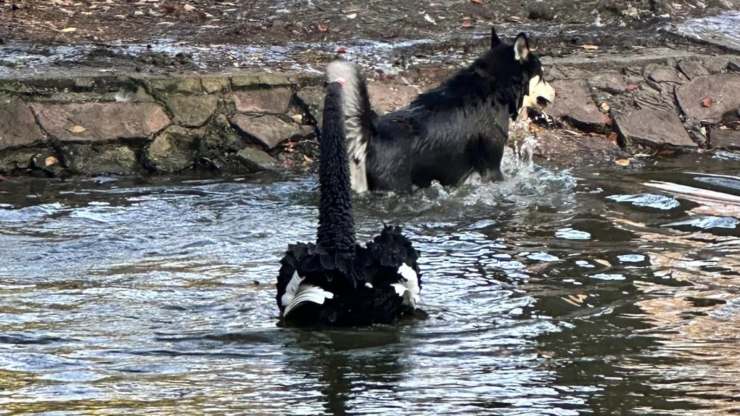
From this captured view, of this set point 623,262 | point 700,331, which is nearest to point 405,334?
point 700,331

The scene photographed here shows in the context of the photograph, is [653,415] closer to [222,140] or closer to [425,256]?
[425,256]

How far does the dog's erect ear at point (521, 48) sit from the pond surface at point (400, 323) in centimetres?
90

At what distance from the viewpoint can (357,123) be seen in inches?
321

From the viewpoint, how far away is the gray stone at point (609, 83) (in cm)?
1044

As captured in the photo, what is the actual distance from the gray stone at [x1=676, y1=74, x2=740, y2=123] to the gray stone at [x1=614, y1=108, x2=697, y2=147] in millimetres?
193

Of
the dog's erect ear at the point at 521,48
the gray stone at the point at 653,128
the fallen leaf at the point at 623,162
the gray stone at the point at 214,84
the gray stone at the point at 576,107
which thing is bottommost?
the fallen leaf at the point at 623,162

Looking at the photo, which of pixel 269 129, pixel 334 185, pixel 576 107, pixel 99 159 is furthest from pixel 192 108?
pixel 334 185

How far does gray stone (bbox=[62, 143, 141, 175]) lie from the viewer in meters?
9.08

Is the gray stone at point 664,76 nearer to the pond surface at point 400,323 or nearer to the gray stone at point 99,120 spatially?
the pond surface at point 400,323

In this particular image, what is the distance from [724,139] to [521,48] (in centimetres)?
219

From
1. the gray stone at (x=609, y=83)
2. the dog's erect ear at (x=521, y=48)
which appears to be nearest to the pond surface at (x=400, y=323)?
the dog's erect ear at (x=521, y=48)

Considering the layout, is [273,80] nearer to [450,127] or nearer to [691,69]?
[450,127]

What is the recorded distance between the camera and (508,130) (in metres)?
9.14

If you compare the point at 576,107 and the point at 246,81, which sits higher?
the point at 246,81
